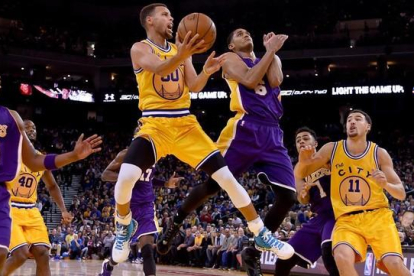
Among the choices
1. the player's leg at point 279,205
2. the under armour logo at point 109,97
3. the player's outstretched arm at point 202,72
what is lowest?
the player's leg at point 279,205

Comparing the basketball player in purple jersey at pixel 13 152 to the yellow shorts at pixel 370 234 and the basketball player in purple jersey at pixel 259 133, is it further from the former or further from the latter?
the yellow shorts at pixel 370 234

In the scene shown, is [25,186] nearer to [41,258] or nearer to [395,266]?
[41,258]

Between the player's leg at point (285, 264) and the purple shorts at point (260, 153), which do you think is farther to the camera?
the player's leg at point (285, 264)

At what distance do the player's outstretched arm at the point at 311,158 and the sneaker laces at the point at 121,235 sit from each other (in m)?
2.12

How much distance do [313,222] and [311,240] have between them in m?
0.23

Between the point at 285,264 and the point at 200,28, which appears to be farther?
the point at 285,264

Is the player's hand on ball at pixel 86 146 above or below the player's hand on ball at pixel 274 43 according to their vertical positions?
below

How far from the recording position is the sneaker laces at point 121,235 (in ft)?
22.2

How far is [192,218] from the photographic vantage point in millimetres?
20281

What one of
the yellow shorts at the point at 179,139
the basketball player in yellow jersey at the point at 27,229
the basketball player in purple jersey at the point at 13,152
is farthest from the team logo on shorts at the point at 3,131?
the basketball player in yellow jersey at the point at 27,229

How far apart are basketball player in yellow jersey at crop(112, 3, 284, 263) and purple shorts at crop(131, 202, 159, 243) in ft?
6.09

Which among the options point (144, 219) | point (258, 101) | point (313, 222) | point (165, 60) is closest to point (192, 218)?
point (144, 219)

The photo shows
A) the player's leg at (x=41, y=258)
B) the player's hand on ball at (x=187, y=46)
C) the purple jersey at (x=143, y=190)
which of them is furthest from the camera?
the purple jersey at (x=143, y=190)

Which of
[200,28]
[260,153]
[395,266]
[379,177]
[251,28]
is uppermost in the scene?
[251,28]
